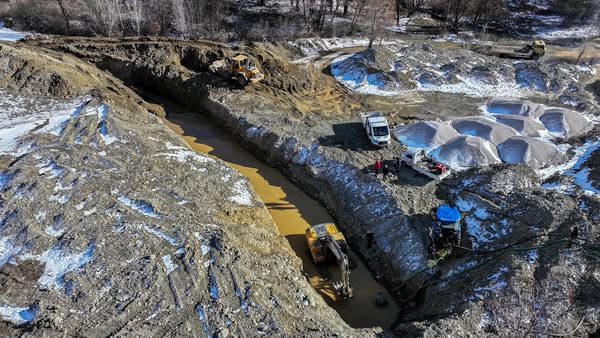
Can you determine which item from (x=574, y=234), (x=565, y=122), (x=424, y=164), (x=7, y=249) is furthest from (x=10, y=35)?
(x=565, y=122)

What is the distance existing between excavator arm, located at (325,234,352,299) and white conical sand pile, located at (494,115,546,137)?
1291 cm

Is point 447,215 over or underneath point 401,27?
underneath

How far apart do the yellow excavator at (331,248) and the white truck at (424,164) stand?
503 centimetres

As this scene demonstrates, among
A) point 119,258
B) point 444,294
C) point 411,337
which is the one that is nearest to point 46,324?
point 119,258

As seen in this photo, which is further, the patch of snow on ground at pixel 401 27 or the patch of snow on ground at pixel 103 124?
the patch of snow on ground at pixel 401 27

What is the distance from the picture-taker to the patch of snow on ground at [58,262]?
1164 centimetres

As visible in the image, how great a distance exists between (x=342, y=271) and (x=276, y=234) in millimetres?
3142

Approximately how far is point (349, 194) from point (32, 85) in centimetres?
1871

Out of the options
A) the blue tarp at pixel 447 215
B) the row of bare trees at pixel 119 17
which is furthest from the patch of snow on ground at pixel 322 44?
the blue tarp at pixel 447 215

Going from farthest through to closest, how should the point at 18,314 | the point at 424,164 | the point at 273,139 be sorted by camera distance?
the point at 273,139 → the point at 424,164 → the point at 18,314

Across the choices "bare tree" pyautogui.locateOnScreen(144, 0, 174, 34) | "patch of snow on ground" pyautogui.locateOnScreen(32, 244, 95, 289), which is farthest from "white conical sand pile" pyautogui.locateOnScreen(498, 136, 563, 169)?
"bare tree" pyautogui.locateOnScreen(144, 0, 174, 34)

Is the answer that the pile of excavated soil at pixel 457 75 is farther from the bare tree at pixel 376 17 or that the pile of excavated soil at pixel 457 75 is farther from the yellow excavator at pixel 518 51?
the bare tree at pixel 376 17

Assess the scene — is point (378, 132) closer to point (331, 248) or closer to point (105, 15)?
point (331, 248)

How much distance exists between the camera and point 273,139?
795 inches
